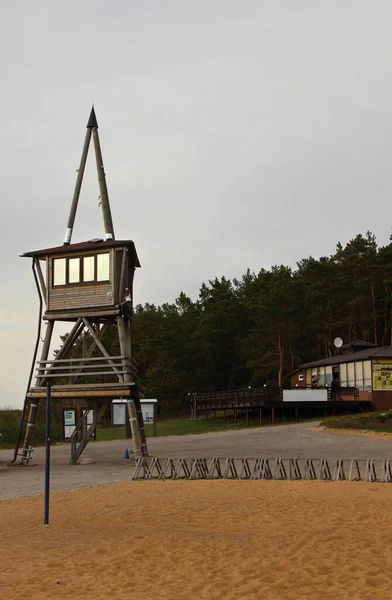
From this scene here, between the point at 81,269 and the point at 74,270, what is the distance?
1.20 feet

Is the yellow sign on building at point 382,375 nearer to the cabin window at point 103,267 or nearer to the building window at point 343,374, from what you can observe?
the building window at point 343,374

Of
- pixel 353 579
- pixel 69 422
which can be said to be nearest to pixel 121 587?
pixel 353 579

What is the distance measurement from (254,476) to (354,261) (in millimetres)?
65115

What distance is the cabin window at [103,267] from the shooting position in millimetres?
30266

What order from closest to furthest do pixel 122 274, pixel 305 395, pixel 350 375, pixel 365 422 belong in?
pixel 122 274
pixel 365 422
pixel 305 395
pixel 350 375

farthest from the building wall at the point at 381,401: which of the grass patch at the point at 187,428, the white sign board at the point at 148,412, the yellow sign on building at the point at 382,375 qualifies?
the white sign board at the point at 148,412

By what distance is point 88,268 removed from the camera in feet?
100

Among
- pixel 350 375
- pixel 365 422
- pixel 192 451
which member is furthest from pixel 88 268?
pixel 350 375

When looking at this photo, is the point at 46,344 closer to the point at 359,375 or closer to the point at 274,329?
the point at 359,375

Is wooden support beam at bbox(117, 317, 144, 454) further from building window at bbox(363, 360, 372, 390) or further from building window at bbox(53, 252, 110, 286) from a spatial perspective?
building window at bbox(363, 360, 372, 390)

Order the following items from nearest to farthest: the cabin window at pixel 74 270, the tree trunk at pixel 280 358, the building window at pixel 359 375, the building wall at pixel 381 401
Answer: the cabin window at pixel 74 270
the building wall at pixel 381 401
the building window at pixel 359 375
the tree trunk at pixel 280 358

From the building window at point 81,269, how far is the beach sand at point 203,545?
503 inches

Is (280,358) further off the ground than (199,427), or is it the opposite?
(280,358)

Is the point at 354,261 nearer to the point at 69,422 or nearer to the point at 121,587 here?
the point at 69,422
